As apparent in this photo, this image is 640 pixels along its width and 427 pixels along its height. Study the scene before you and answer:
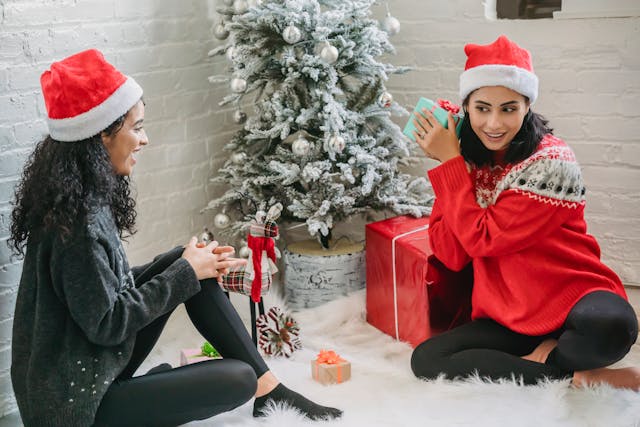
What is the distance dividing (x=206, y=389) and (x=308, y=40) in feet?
4.37

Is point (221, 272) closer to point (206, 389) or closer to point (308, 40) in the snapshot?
point (206, 389)

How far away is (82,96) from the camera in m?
1.83

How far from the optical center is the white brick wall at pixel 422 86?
281 centimetres

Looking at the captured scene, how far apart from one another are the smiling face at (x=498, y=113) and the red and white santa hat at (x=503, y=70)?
0.02 meters

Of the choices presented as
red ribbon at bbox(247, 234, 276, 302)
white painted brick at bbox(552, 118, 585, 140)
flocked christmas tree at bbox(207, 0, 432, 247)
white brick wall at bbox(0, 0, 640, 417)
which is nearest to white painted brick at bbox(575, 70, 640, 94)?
white brick wall at bbox(0, 0, 640, 417)

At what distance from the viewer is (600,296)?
85.4 inches

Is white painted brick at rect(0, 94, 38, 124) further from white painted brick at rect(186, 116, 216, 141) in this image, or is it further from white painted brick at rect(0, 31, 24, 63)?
white painted brick at rect(186, 116, 216, 141)

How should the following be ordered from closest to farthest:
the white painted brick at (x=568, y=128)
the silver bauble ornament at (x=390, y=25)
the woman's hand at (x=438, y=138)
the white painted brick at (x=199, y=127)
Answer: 1. the woman's hand at (x=438, y=138)
2. the silver bauble ornament at (x=390, y=25)
3. the white painted brick at (x=568, y=128)
4. the white painted brick at (x=199, y=127)

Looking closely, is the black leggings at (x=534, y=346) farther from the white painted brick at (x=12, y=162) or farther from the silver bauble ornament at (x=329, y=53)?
the white painted brick at (x=12, y=162)

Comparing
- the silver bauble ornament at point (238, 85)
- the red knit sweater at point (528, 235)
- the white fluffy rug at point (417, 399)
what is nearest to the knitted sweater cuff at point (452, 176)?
the red knit sweater at point (528, 235)

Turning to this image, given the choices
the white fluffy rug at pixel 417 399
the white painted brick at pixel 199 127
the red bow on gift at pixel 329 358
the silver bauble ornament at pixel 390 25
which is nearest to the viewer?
the white fluffy rug at pixel 417 399

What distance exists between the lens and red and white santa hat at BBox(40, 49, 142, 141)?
182 cm

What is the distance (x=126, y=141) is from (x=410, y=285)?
3.61 feet

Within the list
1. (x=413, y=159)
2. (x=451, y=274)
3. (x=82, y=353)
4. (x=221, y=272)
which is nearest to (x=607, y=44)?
(x=413, y=159)
